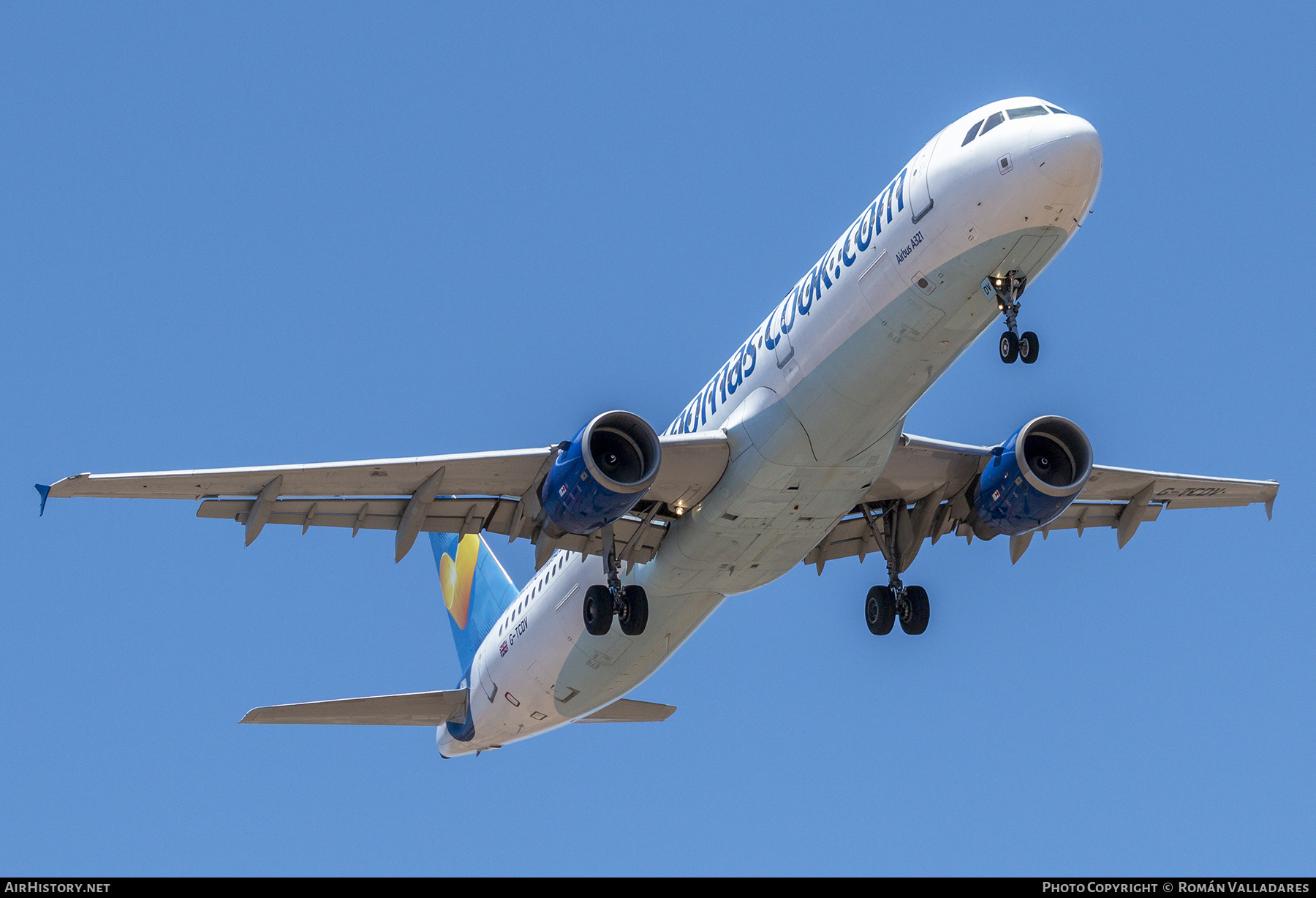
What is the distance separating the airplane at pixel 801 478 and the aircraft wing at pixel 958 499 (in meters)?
0.05

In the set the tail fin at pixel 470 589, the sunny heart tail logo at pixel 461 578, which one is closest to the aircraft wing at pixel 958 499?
the tail fin at pixel 470 589

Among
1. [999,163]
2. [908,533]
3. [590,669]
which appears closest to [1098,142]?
[999,163]

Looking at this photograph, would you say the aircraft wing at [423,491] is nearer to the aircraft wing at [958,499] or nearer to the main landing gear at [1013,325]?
the aircraft wing at [958,499]

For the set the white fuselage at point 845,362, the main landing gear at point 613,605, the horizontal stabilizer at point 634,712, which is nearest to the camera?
the white fuselage at point 845,362

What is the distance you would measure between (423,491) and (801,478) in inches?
245

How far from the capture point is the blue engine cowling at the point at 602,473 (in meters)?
21.6

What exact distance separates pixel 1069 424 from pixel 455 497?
1062cm

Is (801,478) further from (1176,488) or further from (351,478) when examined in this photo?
(1176,488)

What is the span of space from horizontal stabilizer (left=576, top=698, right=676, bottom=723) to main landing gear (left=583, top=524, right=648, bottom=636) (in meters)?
8.18

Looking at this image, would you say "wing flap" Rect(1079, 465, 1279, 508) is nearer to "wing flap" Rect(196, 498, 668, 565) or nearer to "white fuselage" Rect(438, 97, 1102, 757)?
"white fuselage" Rect(438, 97, 1102, 757)

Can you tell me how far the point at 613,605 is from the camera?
957 inches

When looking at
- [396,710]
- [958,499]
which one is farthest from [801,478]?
[396,710]

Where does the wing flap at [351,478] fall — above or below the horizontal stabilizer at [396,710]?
above

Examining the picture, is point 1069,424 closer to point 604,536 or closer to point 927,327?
point 927,327
